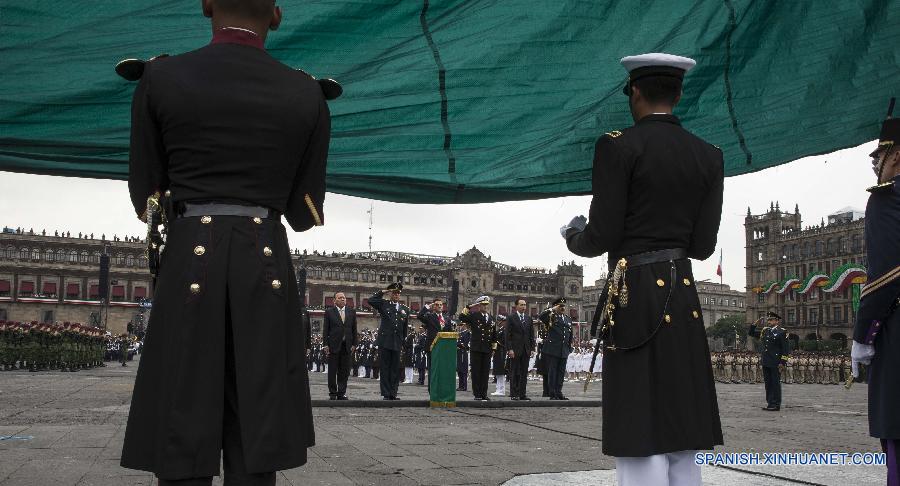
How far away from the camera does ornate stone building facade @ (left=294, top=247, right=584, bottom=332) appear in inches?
4082

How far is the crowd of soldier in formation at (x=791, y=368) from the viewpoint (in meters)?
29.8

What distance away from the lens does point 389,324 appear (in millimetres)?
14133

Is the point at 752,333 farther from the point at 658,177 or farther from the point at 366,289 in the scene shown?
the point at 366,289

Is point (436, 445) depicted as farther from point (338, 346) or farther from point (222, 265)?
point (338, 346)

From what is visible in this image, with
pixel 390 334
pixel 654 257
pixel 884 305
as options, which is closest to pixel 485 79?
pixel 654 257

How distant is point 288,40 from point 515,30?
84cm

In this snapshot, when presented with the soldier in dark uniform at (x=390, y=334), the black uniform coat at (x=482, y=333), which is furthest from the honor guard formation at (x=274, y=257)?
the black uniform coat at (x=482, y=333)

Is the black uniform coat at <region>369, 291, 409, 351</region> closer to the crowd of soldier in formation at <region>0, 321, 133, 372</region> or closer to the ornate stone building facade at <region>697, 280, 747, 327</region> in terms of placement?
the crowd of soldier in formation at <region>0, 321, 133, 372</region>

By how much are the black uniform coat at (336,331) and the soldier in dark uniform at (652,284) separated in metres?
10.7

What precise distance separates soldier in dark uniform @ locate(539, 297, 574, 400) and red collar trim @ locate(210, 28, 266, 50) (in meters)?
13.4

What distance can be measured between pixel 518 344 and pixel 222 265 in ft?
46.1

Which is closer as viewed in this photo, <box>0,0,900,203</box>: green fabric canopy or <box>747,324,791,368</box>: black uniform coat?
<box>0,0,900,203</box>: green fabric canopy

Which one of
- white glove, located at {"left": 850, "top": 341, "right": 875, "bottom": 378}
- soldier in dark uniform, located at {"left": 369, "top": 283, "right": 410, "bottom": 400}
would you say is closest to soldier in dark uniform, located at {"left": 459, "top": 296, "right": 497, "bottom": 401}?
soldier in dark uniform, located at {"left": 369, "top": 283, "right": 410, "bottom": 400}

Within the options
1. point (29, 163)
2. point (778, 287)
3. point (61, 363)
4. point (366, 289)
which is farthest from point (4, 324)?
point (366, 289)
